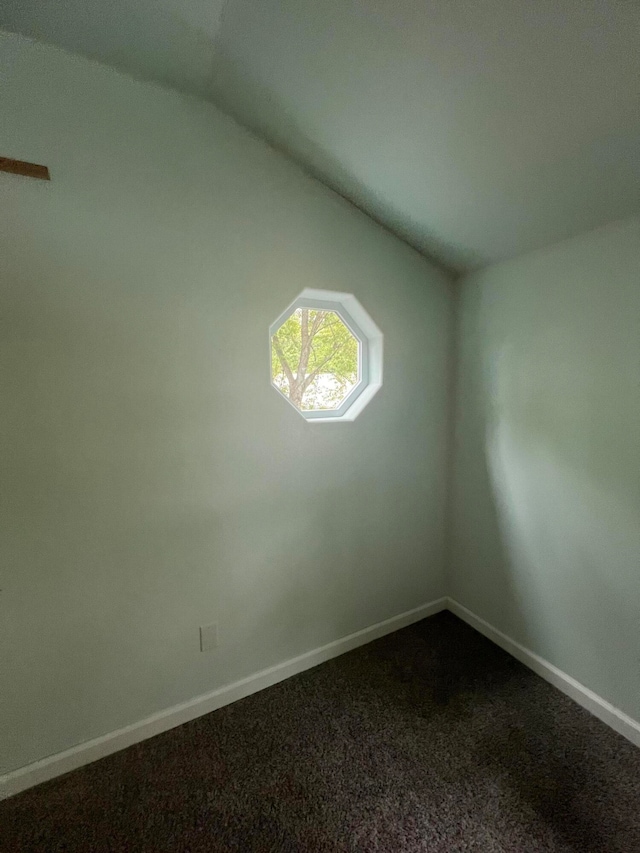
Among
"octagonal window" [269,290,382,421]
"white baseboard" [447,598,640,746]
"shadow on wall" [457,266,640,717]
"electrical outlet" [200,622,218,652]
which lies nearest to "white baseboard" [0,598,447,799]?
"electrical outlet" [200,622,218,652]

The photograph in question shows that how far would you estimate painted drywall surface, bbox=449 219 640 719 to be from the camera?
4.65 feet

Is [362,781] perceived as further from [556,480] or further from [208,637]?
[556,480]

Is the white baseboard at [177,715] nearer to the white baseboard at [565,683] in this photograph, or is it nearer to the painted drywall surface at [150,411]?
the painted drywall surface at [150,411]

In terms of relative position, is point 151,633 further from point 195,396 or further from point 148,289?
point 148,289

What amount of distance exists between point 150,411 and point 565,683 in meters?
2.10

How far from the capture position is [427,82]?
1.08 m

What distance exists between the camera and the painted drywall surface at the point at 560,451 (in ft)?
4.65

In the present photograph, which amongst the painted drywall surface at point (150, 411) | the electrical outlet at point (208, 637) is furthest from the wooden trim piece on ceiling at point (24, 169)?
the electrical outlet at point (208, 637)

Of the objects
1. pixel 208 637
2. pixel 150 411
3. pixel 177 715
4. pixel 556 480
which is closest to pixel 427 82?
pixel 150 411

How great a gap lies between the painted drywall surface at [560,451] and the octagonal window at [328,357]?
57cm

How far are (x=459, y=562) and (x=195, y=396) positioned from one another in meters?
1.77

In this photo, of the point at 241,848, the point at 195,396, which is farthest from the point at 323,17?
the point at 241,848

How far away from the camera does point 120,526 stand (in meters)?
1.37

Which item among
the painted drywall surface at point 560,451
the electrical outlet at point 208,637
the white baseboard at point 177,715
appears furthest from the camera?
the electrical outlet at point 208,637
